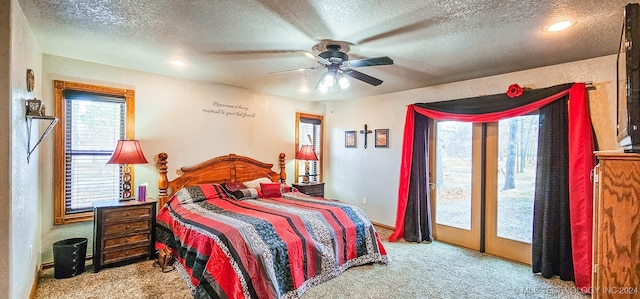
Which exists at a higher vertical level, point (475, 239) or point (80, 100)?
point (80, 100)

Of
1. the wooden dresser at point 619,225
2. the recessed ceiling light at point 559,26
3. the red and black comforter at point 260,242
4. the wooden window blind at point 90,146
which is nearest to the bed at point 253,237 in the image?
the red and black comforter at point 260,242

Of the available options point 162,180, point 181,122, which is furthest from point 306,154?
point 162,180

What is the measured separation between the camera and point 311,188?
5184mm

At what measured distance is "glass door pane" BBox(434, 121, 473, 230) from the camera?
415cm

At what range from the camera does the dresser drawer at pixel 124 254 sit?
10.6 ft

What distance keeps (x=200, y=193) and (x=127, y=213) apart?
824mm

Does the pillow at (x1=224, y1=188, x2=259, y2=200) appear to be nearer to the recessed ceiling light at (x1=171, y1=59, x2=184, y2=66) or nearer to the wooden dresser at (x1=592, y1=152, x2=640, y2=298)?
the recessed ceiling light at (x1=171, y1=59, x2=184, y2=66)

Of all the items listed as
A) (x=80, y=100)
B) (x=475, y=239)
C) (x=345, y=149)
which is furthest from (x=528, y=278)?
(x=80, y=100)

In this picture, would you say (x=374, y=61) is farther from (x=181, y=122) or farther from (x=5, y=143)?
(x=181, y=122)

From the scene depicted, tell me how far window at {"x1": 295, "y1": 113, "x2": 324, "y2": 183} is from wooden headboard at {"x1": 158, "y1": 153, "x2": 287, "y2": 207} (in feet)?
1.66

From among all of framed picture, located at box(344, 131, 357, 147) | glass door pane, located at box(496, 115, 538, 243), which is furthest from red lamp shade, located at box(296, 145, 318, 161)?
glass door pane, located at box(496, 115, 538, 243)

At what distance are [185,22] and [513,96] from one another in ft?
11.8

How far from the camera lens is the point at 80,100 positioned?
136 inches

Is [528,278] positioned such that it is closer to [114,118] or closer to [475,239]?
[475,239]
